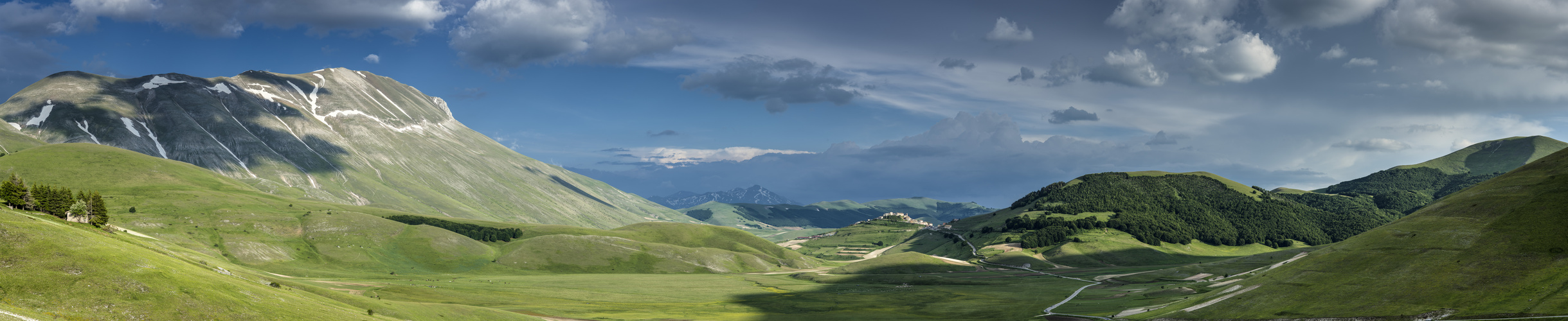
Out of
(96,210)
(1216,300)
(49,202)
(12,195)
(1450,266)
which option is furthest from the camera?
(96,210)

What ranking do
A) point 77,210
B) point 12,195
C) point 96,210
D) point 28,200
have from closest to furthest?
point 12,195 < point 28,200 < point 77,210 < point 96,210

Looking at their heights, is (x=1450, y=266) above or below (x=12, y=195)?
below

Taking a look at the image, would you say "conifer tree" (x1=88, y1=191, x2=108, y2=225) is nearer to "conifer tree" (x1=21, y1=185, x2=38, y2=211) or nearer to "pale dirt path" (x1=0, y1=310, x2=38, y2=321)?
"conifer tree" (x1=21, y1=185, x2=38, y2=211)

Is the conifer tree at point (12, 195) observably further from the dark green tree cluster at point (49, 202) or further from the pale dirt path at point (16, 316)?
the pale dirt path at point (16, 316)

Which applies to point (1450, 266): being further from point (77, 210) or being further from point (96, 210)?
point (96, 210)

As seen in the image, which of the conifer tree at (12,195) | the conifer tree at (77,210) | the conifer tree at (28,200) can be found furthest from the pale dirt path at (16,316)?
the conifer tree at (77,210)

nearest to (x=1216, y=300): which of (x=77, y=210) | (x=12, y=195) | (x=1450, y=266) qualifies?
(x=1450, y=266)

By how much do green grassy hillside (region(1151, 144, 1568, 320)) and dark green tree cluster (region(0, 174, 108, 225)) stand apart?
15946cm

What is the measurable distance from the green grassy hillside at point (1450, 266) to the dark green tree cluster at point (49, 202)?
523 ft

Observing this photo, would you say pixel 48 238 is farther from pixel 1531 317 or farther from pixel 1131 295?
pixel 1131 295

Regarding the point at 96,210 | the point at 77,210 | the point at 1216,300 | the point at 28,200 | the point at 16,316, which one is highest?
the point at 28,200

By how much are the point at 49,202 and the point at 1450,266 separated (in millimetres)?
185087

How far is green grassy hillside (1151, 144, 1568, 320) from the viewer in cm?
6744

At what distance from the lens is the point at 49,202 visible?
105688mm
